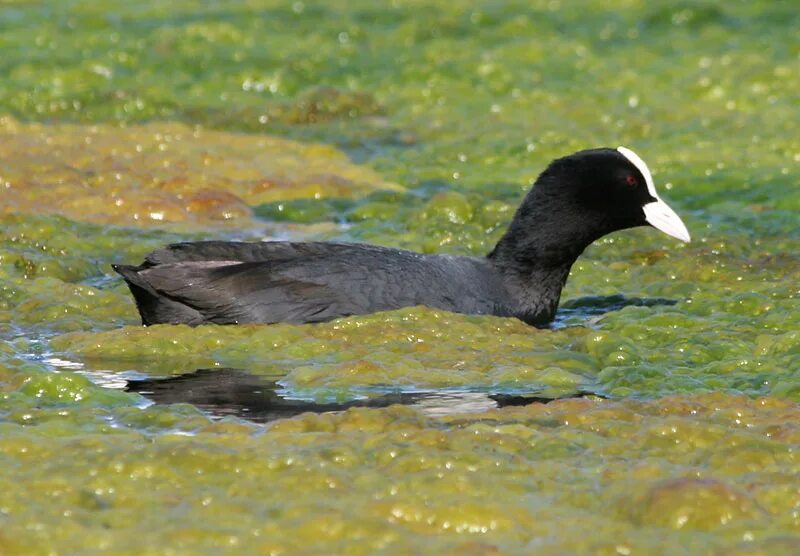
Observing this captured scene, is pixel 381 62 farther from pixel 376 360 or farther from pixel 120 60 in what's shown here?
pixel 376 360

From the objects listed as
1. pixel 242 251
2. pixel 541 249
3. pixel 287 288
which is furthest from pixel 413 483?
pixel 541 249

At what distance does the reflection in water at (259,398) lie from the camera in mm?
6449

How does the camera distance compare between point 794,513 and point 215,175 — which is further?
point 215,175

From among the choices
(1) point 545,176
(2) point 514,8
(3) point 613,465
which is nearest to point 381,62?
(2) point 514,8

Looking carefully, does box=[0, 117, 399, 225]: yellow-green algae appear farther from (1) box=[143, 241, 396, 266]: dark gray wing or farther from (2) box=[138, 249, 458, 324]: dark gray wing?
(2) box=[138, 249, 458, 324]: dark gray wing

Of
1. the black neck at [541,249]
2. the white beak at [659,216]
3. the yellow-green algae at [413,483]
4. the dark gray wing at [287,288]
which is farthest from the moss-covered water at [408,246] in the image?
the white beak at [659,216]

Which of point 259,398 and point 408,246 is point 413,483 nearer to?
point 259,398

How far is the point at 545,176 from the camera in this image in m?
8.71

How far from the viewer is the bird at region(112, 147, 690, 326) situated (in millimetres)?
7805

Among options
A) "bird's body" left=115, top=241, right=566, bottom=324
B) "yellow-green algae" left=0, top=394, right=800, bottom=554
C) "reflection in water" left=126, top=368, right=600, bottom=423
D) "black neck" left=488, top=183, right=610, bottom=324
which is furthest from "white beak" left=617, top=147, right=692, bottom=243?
"yellow-green algae" left=0, top=394, right=800, bottom=554

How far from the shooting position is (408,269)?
7.97 m

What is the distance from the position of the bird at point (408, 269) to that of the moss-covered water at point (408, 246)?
0.51 feet

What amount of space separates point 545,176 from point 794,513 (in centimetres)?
396

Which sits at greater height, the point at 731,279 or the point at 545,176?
the point at 545,176
